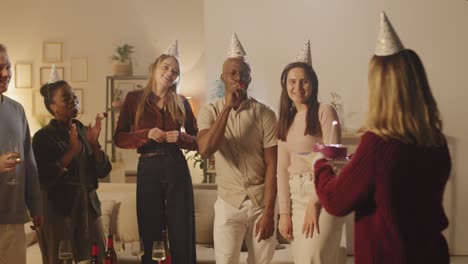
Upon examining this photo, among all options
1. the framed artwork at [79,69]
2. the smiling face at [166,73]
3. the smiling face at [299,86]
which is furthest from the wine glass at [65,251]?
the framed artwork at [79,69]

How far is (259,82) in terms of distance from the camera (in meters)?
4.88

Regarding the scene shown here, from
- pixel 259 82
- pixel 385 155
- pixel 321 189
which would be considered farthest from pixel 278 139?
pixel 259 82

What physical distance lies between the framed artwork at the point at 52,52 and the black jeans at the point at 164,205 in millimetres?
3693

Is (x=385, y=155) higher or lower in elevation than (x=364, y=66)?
lower

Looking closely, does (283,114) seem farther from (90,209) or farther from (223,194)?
(90,209)

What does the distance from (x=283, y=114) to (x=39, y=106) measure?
4.26m

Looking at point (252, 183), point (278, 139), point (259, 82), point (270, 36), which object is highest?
point (270, 36)

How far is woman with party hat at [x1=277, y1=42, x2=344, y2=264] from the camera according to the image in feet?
8.60

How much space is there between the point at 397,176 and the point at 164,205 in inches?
60.2

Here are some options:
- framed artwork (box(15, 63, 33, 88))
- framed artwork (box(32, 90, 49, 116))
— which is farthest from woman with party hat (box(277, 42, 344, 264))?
framed artwork (box(15, 63, 33, 88))

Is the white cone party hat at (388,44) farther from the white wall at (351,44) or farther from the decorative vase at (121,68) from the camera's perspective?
the decorative vase at (121,68)

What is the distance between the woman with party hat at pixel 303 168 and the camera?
103 inches

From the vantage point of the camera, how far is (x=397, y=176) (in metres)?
1.76

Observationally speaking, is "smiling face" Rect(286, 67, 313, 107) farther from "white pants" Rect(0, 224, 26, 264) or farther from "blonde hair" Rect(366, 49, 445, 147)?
"white pants" Rect(0, 224, 26, 264)
